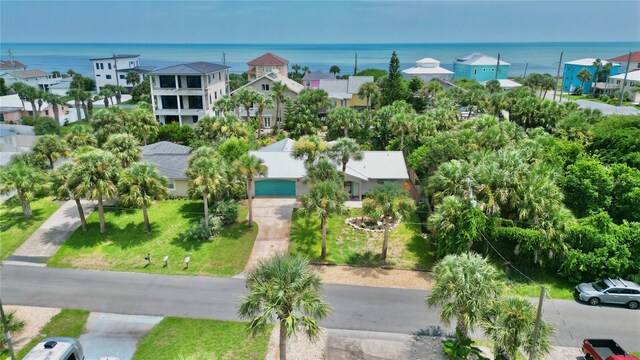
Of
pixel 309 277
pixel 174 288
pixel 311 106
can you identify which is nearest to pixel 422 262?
pixel 309 277

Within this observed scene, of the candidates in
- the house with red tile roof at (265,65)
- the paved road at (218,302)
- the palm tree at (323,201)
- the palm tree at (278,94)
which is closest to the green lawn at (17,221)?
the paved road at (218,302)

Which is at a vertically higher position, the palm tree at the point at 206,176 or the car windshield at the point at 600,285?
the palm tree at the point at 206,176

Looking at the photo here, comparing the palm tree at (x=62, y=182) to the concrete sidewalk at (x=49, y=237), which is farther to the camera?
the palm tree at (x=62, y=182)

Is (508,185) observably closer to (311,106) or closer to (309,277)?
(309,277)

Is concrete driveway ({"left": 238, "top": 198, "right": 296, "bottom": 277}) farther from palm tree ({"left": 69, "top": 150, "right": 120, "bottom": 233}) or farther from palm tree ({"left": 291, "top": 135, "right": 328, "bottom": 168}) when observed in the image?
palm tree ({"left": 69, "top": 150, "right": 120, "bottom": 233})

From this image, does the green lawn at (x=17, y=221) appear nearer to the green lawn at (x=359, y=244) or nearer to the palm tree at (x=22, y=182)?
the palm tree at (x=22, y=182)

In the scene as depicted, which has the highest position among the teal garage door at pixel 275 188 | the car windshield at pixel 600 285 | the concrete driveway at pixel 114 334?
the teal garage door at pixel 275 188
